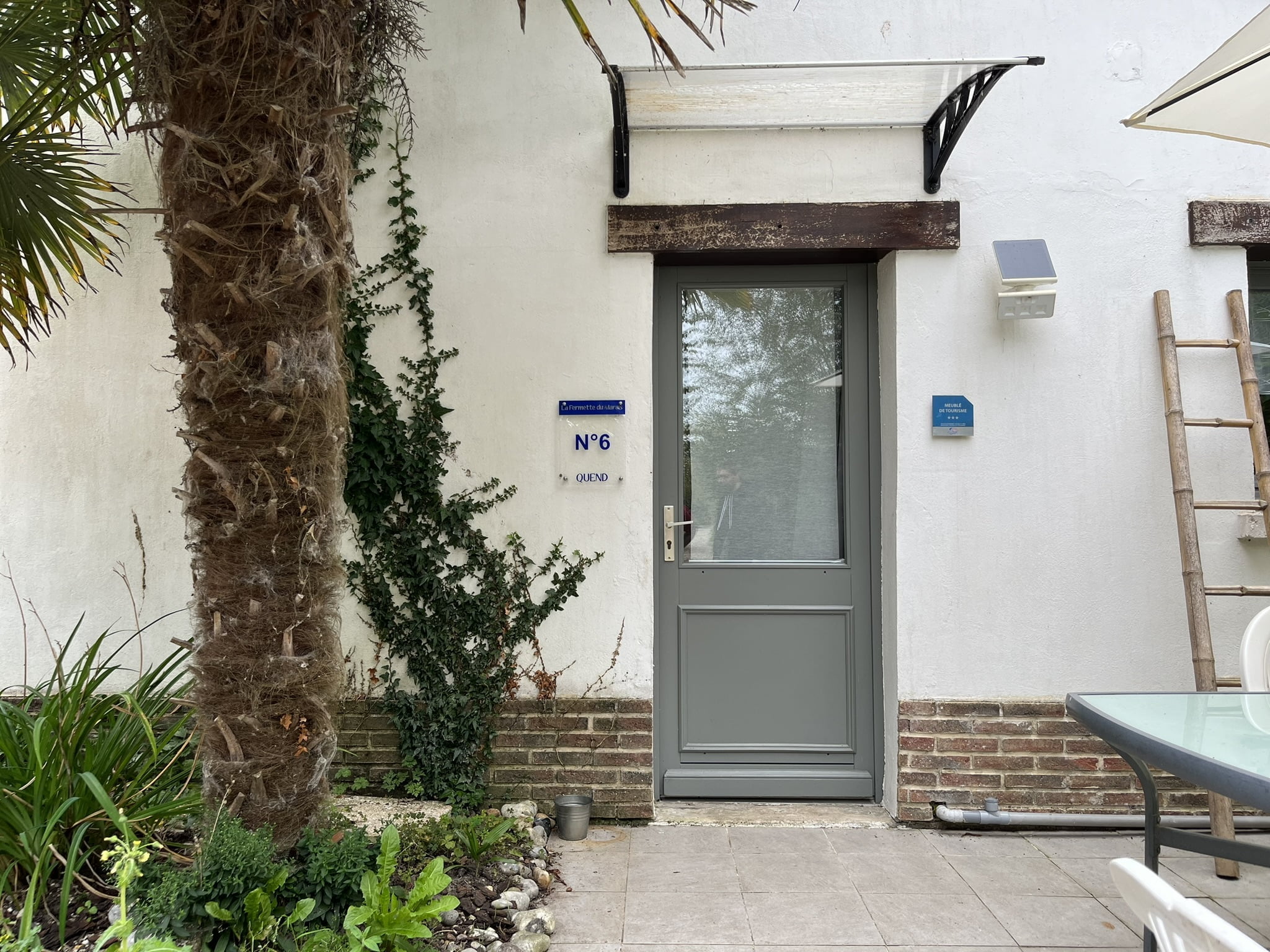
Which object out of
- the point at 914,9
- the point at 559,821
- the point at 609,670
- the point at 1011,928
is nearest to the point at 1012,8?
the point at 914,9

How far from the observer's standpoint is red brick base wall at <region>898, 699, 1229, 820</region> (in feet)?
12.8

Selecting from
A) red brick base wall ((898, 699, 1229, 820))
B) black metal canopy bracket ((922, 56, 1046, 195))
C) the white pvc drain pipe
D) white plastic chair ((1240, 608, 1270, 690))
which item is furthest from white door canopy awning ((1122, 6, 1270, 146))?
the white pvc drain pipe

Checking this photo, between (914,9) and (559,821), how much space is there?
3825 mm

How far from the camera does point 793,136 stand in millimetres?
4047

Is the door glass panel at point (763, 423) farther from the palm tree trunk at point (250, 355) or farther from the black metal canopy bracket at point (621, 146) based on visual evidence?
the palm tree trunk at point (250, 355)

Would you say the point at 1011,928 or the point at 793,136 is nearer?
the point at 1011,928

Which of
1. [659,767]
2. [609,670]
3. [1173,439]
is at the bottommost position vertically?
[659,767]

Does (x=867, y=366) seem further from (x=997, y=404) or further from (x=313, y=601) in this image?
(x=313, y=601)

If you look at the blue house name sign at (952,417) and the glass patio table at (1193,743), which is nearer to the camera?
the glass patio table at (1193,743)

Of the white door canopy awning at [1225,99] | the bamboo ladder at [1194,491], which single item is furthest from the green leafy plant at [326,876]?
the white door canopy awning at [1225,99]

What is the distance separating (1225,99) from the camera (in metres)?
2.81

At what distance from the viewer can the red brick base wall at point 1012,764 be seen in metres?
3.90

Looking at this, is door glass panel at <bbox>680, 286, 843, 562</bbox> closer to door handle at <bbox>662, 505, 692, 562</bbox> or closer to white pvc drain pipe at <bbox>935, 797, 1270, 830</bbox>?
door handle at <bbox>662, 505, 692, 562</bbox>

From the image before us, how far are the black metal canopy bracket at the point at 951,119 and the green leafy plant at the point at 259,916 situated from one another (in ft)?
11.8
